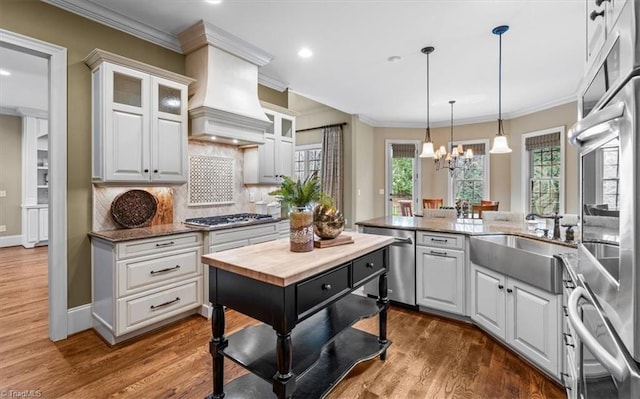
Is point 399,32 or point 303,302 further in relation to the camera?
point 399,32

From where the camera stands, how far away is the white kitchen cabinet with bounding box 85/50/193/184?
2631 millimetres

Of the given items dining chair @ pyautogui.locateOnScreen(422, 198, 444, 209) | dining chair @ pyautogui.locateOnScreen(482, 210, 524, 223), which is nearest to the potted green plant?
dining chair @ pyautogui.locateOnScreen(482, 210, 524, 223)

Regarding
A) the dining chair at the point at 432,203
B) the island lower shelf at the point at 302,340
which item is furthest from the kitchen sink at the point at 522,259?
the dining chair at the point at 432,203

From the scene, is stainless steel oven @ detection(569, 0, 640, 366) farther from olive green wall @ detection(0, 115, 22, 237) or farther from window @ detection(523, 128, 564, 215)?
olive green wall @ detection(0, 115, 22, 237)

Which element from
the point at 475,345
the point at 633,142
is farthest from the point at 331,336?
the point at 633,142

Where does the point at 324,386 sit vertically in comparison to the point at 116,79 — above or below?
below

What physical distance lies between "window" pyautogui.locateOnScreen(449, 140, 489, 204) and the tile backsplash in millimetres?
4909

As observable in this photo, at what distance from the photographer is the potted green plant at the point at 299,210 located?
178 centimetres

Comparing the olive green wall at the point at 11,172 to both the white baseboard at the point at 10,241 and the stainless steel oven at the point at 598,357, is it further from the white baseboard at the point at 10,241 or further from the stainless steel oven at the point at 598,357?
the stainless steel oven at the point at 598,357

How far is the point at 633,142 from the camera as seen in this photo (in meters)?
0.64

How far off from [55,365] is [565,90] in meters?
7.30

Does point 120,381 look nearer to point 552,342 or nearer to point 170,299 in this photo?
point 170,299

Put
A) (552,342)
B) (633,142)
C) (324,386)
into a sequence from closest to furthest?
(633,142) < (324,386) < (552,342)

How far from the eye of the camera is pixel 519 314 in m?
2.23
